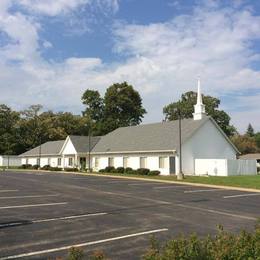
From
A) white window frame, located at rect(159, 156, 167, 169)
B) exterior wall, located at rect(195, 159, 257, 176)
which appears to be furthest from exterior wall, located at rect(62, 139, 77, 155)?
exterior wall, located at rect(195, 159, 257, 176)

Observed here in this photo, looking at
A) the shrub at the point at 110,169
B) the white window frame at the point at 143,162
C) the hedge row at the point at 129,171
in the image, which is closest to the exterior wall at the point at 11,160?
the hedge row at the point at 129,171

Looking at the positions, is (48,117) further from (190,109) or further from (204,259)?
(204,259)

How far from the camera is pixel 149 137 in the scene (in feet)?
174

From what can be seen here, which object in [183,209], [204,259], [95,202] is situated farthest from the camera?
[95,202]

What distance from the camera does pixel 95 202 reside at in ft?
64.1

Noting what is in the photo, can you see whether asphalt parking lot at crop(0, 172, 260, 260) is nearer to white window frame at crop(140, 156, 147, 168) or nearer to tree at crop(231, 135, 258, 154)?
white window frame at crop(140, 156, 147, 168)

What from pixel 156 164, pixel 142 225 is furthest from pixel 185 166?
pixel 142 225

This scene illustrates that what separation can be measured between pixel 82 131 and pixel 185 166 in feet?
170

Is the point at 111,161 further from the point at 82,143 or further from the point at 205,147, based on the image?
the point at 205,147

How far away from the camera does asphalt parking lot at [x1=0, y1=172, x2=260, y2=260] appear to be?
1030cm

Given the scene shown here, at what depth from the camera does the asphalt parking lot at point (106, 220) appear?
33.8 ft

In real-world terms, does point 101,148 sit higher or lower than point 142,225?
higher

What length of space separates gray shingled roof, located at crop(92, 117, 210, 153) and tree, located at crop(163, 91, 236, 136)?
36779 mm

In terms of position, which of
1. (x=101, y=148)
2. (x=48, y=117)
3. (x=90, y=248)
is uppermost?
(x=48, y=117)
